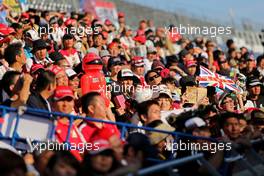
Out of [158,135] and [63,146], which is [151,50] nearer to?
[158,135]

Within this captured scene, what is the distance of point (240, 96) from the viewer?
11375mm

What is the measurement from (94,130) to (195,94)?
3661mm

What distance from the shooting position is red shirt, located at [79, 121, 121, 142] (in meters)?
7.37

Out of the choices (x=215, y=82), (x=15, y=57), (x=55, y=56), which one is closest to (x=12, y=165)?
(x=15, y=57)

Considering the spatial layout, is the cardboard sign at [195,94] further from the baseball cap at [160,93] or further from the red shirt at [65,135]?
the red shirt at [65,135]

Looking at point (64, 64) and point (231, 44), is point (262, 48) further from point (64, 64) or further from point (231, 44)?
point (64, 64)

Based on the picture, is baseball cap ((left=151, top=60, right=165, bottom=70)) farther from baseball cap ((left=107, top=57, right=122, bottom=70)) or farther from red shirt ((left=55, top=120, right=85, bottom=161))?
red shirt ((left=55, top=120, right=85, bottom=161))

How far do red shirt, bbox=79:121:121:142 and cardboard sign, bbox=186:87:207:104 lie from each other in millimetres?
3321

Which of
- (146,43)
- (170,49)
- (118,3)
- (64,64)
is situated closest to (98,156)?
(64,64)

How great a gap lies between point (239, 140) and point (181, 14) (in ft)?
76.8

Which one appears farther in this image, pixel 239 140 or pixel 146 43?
pixel 146 43

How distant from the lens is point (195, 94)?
10.9 metres

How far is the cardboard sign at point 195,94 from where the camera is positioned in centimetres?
1082

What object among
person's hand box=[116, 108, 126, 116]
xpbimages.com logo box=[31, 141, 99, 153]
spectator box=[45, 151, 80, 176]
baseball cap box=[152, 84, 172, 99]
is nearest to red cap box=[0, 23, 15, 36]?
person's hand box=[116, 108, 126, 116]
